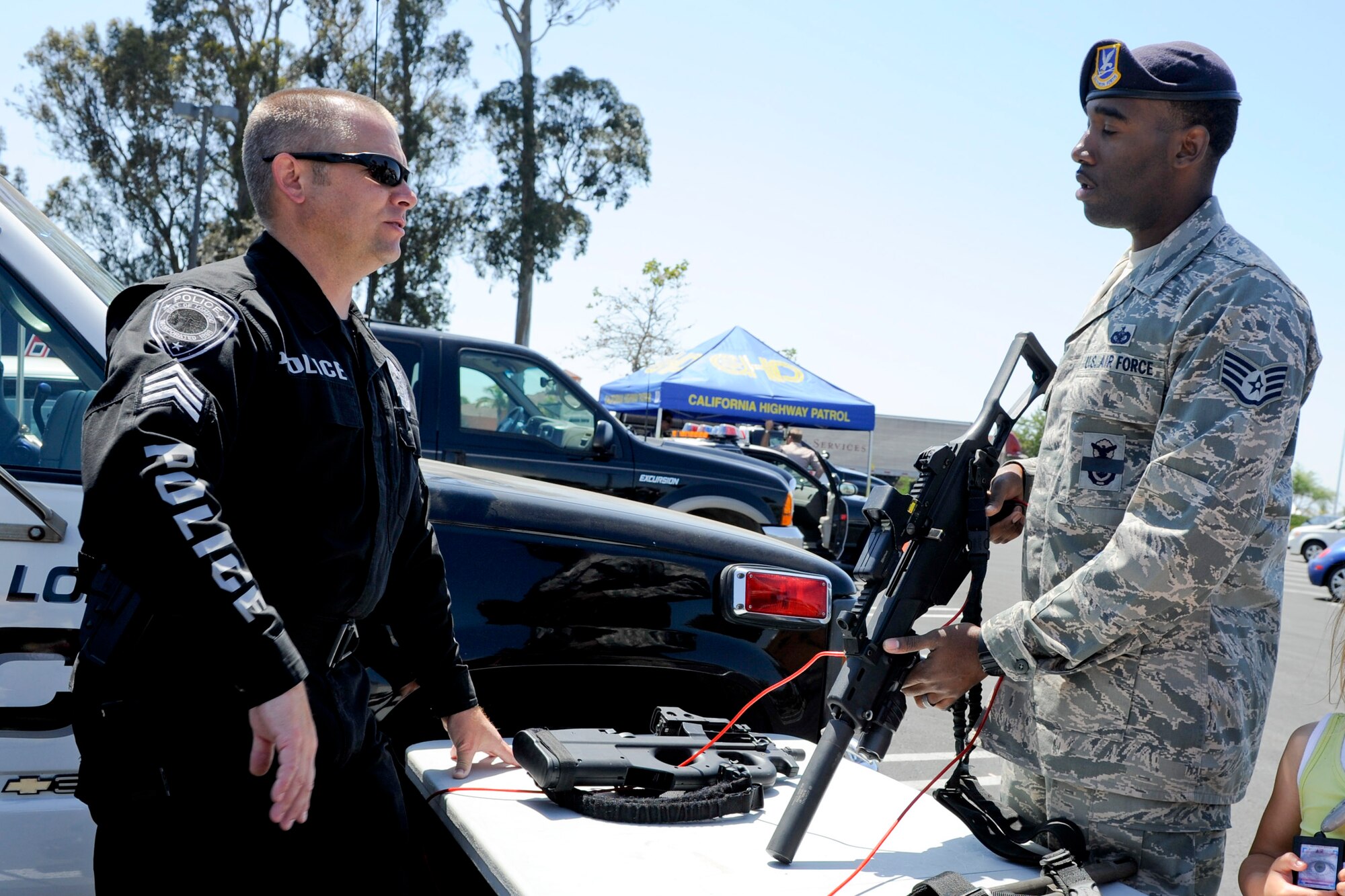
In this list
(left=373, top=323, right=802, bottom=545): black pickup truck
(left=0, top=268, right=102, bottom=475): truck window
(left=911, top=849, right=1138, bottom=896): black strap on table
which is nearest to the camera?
(left=911, top=849, right=1138, bottom=896): black strap on table

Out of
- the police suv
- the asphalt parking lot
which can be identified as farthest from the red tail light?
the asphalt parking lot

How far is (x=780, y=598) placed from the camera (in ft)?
8.48

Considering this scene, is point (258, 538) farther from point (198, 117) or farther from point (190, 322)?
point (198, 117)

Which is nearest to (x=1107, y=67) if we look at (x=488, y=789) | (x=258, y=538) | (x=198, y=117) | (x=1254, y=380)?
(x=1254, y=380)

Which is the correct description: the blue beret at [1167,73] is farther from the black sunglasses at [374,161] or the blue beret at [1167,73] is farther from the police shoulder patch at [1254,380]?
the black sunglasses at [374,161]

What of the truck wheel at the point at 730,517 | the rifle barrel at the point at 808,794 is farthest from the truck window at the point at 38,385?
the truck wheel at the point at 730,517

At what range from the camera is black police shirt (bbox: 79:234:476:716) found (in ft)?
4.67

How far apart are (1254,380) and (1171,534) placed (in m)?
0.28

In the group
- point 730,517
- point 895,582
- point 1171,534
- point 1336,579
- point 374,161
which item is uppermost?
point 374,161

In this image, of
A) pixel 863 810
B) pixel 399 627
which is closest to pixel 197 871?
pixel 399 627

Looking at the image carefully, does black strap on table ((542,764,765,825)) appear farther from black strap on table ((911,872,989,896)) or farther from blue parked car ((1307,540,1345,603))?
blue parked car ((1307,540,1345,603))

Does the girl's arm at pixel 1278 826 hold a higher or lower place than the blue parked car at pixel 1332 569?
higher

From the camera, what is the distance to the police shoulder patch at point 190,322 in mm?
1521

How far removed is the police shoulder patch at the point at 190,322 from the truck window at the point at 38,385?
0.67 meters
